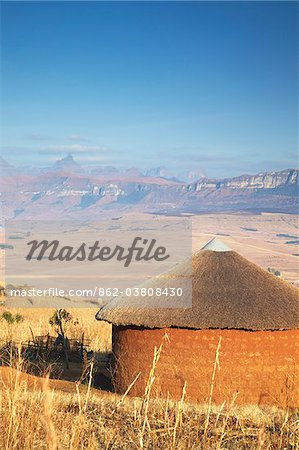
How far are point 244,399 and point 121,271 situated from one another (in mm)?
59672

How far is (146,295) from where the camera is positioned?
9.55 metres

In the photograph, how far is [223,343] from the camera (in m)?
8.43

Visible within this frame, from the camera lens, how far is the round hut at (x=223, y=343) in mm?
8367

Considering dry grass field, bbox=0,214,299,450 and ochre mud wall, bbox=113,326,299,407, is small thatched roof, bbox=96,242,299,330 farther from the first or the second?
dry grass field, bbox=0,214,299,450

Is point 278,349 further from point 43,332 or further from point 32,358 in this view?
point 43,332

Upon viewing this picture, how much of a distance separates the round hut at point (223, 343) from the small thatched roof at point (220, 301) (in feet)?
0.05

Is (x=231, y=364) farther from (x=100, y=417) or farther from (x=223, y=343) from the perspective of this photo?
(x=100, y=417)

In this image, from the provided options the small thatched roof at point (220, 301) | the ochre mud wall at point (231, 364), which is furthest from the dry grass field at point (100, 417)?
the small thatched roof at point (220, 301)

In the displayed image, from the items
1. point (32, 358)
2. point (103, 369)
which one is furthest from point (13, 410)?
point (32, 358)

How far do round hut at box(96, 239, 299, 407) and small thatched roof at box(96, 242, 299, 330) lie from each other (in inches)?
0.6

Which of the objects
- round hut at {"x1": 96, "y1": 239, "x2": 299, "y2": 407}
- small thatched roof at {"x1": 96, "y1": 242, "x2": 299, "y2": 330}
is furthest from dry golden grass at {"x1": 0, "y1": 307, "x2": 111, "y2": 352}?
round hut at {"x1": 96, "y1": 239, "x2": 299, "y2": 407}

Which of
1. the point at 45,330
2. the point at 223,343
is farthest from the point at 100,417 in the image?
the point at 45,330

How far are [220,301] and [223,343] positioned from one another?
2.13ft

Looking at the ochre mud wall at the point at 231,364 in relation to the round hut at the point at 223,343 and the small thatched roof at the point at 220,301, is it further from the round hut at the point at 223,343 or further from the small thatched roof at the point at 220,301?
the small thatched roof at the point at 220,301
